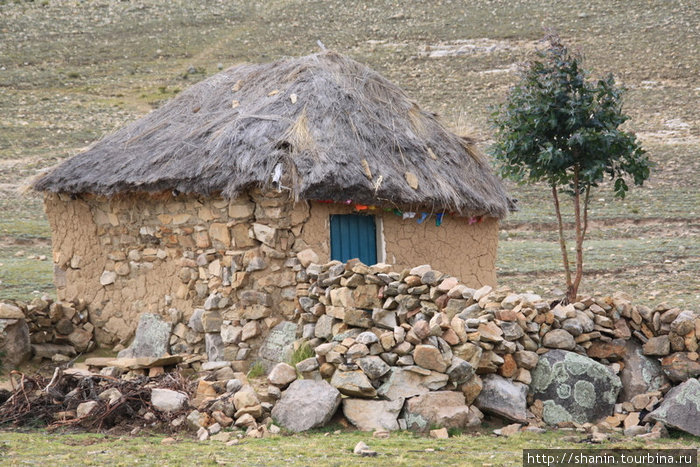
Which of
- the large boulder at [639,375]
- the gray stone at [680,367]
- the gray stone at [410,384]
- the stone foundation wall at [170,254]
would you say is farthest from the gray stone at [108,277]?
the gray stone at [680,367]

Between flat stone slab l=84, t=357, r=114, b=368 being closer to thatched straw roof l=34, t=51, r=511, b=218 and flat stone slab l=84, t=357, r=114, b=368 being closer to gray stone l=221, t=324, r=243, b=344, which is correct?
gray stone l=221, t=324, r=243, b=344

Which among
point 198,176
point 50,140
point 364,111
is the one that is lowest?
point 198,176

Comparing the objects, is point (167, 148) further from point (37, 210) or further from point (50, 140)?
point (50, 140)

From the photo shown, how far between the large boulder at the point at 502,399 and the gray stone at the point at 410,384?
434 millimetres

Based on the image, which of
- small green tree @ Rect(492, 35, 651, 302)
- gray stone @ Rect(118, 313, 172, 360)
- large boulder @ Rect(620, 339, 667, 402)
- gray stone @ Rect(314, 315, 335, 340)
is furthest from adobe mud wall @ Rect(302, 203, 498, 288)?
large boulder @ Rect(620, 339, 667, 402)

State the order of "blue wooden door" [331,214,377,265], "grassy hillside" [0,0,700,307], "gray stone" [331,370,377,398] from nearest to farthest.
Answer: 1. "gray stone" [331,370,377,398]
2. "blue wooden door" [331,214,377,265]
3. "grassy hillside" [0,0,700,307]

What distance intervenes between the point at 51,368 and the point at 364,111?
4.76 m

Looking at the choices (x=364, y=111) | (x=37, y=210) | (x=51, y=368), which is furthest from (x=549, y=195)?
(x=51, y=368)

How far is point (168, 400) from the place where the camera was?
22.6ft

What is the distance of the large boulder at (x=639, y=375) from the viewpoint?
717 centimetres

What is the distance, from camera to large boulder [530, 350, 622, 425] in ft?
22.8

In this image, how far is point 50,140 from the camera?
30.4 meters

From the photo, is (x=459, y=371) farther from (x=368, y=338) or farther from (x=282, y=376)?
(x=282, y=376)

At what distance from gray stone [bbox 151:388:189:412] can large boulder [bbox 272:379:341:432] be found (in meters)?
0.81
